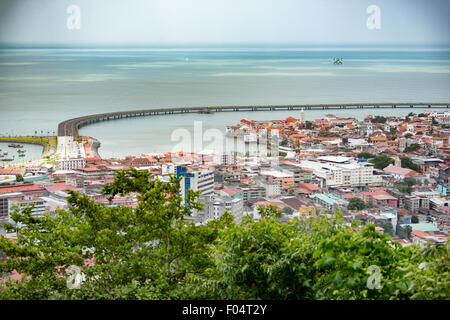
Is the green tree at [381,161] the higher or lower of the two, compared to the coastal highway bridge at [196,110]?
lower

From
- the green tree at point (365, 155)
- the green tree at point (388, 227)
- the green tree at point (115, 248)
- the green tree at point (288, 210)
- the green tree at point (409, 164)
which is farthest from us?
the green tree at point (365, 155)

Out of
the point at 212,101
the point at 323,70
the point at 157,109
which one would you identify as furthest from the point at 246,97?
the point at 323,70

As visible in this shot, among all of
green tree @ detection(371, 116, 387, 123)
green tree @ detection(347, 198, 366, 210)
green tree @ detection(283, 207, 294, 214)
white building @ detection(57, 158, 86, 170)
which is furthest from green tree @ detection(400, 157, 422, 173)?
white building @ detection(57, 158, 86, 170)

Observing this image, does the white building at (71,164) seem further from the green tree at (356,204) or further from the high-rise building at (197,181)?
the green tree at (356,204)

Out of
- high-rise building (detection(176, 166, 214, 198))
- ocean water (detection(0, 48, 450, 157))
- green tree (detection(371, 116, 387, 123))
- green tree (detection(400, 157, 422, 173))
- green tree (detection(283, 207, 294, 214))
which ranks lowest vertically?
green tree (detection(283, 207, 294, 214))

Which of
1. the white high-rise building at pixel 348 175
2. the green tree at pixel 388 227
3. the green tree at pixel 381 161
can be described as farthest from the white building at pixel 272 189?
the green tree at pixel 381 161

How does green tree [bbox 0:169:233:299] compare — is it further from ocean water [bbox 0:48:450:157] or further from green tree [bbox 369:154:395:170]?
ocean water [bbox 0:48:450:157]
